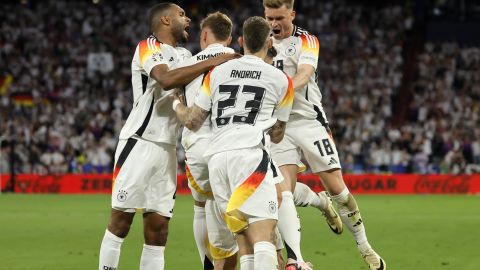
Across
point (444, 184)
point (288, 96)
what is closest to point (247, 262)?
point (288, 96)

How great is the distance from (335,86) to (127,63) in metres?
7.45

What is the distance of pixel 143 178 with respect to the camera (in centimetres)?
749

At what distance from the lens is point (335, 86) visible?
30609 millimetres

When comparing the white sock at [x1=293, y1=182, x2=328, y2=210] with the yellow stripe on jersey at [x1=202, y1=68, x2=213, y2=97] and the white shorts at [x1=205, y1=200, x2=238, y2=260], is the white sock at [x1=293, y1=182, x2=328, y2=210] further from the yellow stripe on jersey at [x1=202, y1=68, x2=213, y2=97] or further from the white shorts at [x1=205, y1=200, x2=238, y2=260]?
the yellow stripe on jersey at [x1=202, y1=68, x2=213, y2=97]

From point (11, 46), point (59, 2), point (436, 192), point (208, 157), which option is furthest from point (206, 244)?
point (59, 2)

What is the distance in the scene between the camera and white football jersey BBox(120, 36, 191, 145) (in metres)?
7.62

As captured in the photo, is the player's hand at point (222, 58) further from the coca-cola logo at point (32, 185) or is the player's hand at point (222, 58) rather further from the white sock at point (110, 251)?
the coca-cola logo at point (32, 185)

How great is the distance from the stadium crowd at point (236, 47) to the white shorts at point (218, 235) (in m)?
19.1

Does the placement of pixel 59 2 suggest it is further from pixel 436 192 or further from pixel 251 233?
pixel 251 233

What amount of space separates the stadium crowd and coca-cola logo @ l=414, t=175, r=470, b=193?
19.2 inches

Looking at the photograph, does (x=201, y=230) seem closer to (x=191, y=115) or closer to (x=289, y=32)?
(x=191, y=115)

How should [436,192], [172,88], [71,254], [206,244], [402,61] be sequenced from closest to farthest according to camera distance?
[172,88] < [206,244] < [71,254] < [436,192] < [402,61]

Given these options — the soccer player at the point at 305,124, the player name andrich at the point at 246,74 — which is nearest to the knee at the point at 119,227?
the player name andrich at the point at 246,74

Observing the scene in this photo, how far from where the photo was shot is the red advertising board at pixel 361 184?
26.0 metres
